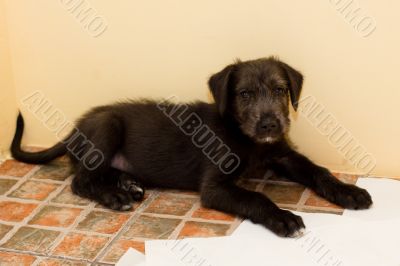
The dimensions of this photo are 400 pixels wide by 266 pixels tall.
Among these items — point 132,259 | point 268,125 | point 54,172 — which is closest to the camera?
point 132,259

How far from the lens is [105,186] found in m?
2.91

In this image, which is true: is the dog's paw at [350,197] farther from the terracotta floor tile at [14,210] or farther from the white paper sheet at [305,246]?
the terracotta floor tile at [14,210]

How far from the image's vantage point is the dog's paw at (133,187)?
2883 millimetres

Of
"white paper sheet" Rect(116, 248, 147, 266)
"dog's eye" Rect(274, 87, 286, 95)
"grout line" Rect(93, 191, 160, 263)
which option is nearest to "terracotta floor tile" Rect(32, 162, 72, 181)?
"grout line" Rect(93, 191, 160, 263)

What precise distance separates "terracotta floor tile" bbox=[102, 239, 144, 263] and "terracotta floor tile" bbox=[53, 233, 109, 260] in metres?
0.05

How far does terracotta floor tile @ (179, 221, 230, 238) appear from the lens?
254 centimetres

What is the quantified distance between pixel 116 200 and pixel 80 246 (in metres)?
0.37

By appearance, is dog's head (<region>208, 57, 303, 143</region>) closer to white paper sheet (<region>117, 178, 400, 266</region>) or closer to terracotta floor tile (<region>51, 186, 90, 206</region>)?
white paper sheet (<region>117, 178, 400, 266</region>)

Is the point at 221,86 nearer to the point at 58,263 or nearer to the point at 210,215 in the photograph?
the point at 210,215

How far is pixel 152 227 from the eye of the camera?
2613 millimetres

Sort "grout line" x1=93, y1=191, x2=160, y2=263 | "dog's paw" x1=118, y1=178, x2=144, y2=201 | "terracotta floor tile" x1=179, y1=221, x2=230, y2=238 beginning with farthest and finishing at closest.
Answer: "dog's paw" x1=118, y1=178, x2=144, y2=201 → "terracotta floor tile" x1=179, y1=221, x2=230, y2=238 → "grout line" x1=93, y1=191, x2=160, y2=263

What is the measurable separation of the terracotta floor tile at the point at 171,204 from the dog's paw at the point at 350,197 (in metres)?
0.64

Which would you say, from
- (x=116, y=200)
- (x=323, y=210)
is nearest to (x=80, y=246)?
(x=116, y=200)

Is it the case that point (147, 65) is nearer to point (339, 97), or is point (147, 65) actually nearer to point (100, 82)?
point (100, 82)
